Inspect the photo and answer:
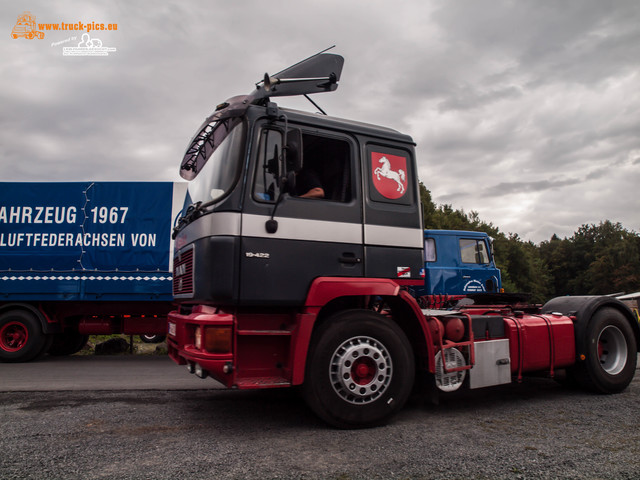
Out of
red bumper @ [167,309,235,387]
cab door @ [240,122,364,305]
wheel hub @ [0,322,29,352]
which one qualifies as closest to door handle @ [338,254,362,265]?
cab door @ [240,122,364,305]

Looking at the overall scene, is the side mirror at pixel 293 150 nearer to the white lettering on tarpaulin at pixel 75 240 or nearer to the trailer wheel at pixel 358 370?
the trailer wheel at pixel 358 370

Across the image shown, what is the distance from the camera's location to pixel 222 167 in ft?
13.4

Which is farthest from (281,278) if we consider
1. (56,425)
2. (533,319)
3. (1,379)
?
(1,379)

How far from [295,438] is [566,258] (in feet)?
301

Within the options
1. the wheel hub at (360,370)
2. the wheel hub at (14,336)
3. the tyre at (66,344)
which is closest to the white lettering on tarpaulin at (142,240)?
the wheel hub at (14,336)

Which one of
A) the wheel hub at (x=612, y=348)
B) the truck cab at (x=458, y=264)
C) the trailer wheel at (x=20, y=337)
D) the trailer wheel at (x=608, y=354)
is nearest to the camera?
the trailer wheel at (x=608, y=354)

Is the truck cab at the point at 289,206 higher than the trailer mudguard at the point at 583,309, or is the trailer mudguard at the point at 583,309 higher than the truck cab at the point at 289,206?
the truck cab at the point at 289,206

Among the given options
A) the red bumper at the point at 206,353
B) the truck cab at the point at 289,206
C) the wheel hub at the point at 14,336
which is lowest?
the wheel hub at the point at 14,336

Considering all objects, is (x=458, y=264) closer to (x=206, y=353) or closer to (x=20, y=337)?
(x=206, y=353)

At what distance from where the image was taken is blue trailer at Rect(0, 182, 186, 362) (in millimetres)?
8742

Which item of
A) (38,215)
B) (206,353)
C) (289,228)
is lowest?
(206,353)

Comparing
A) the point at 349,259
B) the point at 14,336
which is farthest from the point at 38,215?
the point at 349,259

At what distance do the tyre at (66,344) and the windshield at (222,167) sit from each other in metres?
7.45

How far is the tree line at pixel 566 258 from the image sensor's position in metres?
50.8
